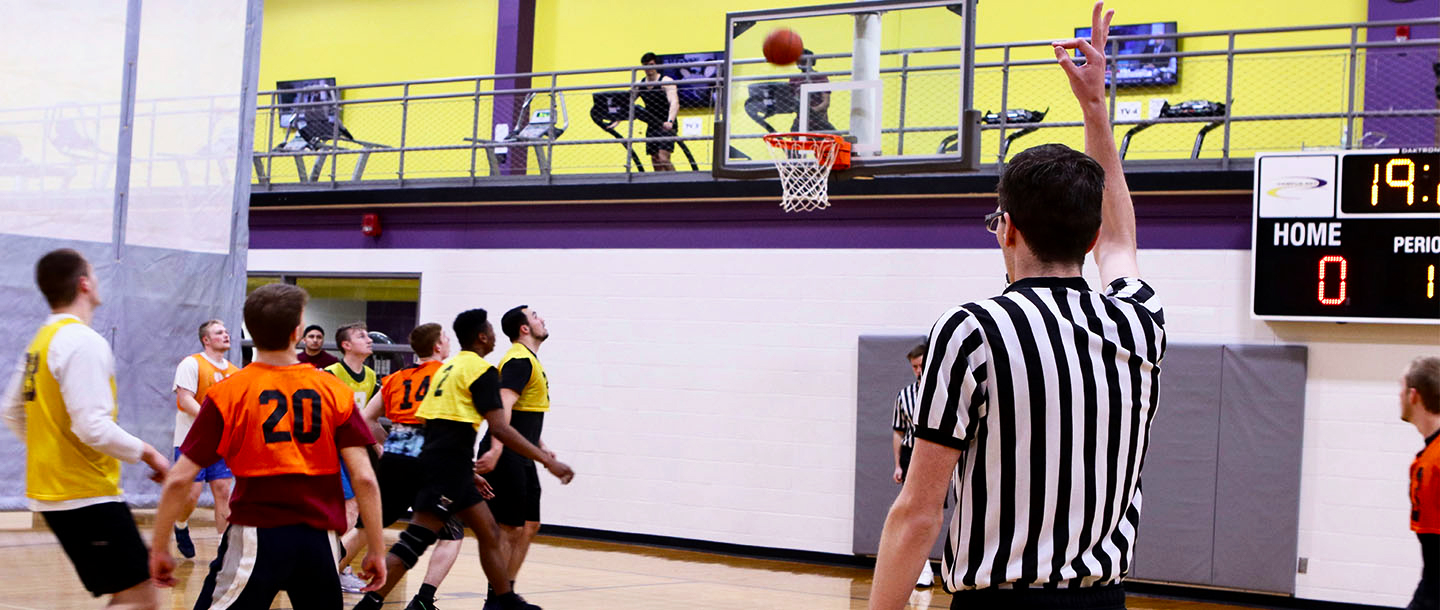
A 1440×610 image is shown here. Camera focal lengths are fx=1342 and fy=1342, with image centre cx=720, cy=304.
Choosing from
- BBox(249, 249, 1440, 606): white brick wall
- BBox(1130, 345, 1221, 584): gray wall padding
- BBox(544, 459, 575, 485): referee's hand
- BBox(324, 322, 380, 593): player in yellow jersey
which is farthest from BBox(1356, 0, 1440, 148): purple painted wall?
BBox(324, 322, 380, 593): player in yellow jersey

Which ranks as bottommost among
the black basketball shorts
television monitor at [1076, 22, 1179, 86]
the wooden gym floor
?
the wooden gym floor

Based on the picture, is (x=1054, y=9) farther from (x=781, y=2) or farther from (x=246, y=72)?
(x=246, y=72)

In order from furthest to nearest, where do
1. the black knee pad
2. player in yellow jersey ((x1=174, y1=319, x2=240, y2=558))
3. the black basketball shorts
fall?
player in yellow jersey ((x1=174, y1=319, x2=240, y2=558)) < the black knee pad < the black basketball shorts

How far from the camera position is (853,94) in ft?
31.7

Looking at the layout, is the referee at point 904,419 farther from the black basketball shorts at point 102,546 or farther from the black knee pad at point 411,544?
the black basketball shorts at point 102,546

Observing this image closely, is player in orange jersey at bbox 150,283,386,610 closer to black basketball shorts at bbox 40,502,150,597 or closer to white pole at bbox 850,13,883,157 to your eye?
black basketball shorts at bbox 40,502,150,597

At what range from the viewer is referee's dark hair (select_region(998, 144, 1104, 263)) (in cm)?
232

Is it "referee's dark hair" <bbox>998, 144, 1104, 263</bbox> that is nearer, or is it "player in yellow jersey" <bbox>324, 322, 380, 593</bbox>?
"referee's dark hair" <bbox>998, 144, 1104, 263</bbox>

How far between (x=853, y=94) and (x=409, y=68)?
35.9 feet

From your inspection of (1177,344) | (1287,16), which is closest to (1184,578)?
(1177,344)

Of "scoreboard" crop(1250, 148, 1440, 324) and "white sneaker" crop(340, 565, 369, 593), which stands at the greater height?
"scoreboard" crop(1250, 148, 1440, 324)

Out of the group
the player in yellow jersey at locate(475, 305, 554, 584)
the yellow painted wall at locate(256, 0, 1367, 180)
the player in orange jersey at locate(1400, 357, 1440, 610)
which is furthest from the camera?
the yellow painted wall at locate(256, 0, 1367, 180)

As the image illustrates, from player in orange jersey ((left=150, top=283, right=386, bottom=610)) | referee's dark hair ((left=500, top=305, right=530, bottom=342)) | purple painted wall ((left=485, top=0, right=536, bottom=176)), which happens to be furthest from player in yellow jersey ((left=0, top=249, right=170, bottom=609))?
purple painted wall ((left=485, top=0, right=536, bottom=176))

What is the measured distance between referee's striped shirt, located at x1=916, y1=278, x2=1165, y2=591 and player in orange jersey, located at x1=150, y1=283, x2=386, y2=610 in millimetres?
2845
